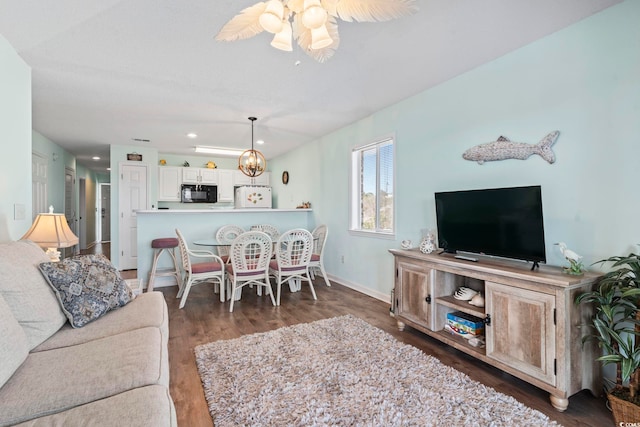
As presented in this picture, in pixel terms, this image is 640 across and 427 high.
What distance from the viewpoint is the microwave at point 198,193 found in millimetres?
6609

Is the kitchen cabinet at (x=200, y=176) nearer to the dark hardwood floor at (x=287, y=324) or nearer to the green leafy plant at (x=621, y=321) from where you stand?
the dark hardwood floor at (x=287, y=324)

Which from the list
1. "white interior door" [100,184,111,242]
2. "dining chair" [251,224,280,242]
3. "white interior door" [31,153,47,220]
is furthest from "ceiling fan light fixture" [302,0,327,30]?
"white interior door" [100,184,111,242]

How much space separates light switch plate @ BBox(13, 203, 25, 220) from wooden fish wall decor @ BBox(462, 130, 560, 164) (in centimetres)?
388

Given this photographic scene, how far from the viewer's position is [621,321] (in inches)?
67.8

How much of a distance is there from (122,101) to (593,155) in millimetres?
4485

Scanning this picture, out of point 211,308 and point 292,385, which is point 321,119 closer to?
point 211,308

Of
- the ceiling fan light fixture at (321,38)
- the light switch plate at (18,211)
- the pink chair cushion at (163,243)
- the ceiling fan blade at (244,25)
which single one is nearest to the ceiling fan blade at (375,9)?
the ceiling fan light fixture at (321,38)

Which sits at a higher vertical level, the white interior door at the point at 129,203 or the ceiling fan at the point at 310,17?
the ceiling fan at the point at 310,17

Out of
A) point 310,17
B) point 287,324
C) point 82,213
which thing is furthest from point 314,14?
point 82,213

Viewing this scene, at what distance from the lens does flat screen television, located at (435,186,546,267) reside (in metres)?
2.12

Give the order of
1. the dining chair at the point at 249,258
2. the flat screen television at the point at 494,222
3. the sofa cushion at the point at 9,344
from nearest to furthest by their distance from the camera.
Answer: the sofa cushion at the point at 9,344 → the flat screen television at the point at 494,222 → the dining chair at the point at 249,258

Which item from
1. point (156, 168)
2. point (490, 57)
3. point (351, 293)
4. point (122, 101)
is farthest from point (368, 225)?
point (156, 168)

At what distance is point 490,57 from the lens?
258 centimetres

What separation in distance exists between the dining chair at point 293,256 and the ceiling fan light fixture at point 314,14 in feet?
8.52
